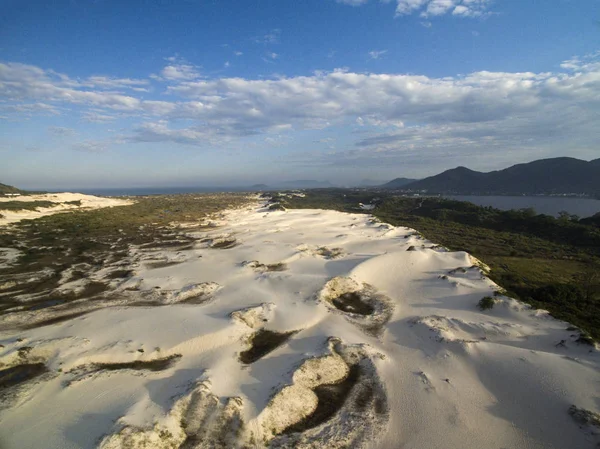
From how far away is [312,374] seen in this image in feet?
45.6

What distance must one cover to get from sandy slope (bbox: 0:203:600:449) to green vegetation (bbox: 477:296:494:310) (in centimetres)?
48

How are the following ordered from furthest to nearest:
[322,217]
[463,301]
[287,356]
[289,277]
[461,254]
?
[322,217] → [461,254] → [289,277] → [463,301] → [287,356]

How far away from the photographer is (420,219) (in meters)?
70.4

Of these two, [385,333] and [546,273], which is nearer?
[385,333]

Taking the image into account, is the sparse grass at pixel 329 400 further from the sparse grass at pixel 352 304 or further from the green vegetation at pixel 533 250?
the green vegetation at pixel 533 250

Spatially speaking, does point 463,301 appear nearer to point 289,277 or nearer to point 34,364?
point 289,277

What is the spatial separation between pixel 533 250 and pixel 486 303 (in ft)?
A: 101

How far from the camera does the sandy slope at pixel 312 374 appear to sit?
10.6 m

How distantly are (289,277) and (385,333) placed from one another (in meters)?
10.5

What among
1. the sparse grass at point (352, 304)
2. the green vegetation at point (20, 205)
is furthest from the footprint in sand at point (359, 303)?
the green vegetation at point (20, 205)

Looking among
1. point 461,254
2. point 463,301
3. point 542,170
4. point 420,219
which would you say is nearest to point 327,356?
point 463,301

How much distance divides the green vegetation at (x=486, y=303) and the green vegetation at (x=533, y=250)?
3362mm

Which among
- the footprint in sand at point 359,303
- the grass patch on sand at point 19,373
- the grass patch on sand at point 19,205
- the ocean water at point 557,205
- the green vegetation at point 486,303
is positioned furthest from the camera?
the ocean water at point 557,205

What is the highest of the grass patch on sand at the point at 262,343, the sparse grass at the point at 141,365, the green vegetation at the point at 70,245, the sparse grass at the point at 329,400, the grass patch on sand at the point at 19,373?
the green vegetation at the point at 70,245
